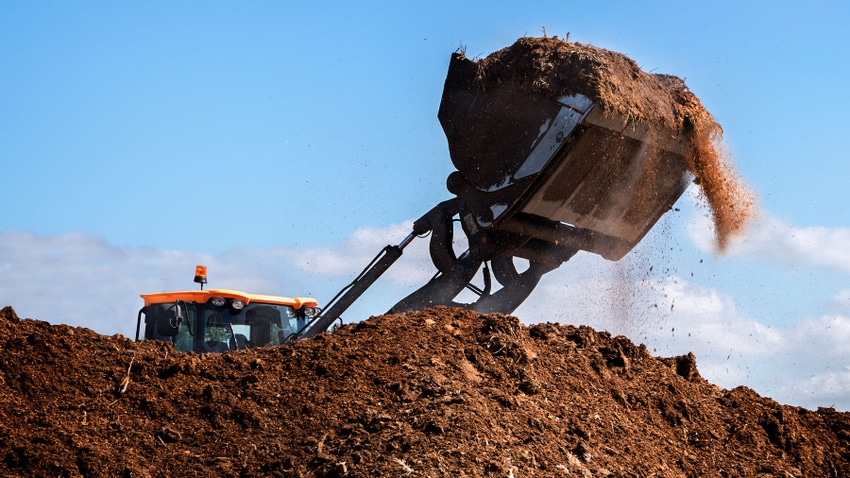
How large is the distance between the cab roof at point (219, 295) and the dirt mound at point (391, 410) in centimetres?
190

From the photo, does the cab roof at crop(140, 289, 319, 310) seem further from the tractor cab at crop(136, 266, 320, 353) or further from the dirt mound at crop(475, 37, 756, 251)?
the dirt mound at crop(475, 37, 756, 251)

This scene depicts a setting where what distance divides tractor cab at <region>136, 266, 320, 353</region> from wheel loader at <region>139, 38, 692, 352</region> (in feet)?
0.06

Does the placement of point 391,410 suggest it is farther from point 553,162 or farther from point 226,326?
point 226,326

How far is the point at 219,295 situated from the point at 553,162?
3.15 meters

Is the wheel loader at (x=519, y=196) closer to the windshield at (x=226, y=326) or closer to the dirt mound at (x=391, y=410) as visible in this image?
the windshield at (x=226, y=326)

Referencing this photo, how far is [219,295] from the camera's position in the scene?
8.42 metres

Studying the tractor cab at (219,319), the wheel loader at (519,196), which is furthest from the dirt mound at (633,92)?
the tractor cab at (219,319)

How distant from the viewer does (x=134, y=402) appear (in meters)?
5.61

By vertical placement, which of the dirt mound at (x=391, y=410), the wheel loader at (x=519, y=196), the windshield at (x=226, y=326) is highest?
the wheel loader at (x=519, y=196)

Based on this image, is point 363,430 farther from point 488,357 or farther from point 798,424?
point 798,424

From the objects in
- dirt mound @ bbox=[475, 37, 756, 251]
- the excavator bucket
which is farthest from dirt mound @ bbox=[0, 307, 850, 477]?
dirt mound @ bbox=[475, 37, 756, 251]

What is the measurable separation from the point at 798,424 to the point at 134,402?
4.70 metres

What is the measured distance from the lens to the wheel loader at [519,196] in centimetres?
793

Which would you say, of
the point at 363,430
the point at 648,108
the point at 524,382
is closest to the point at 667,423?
Answer: the point at 524,382
